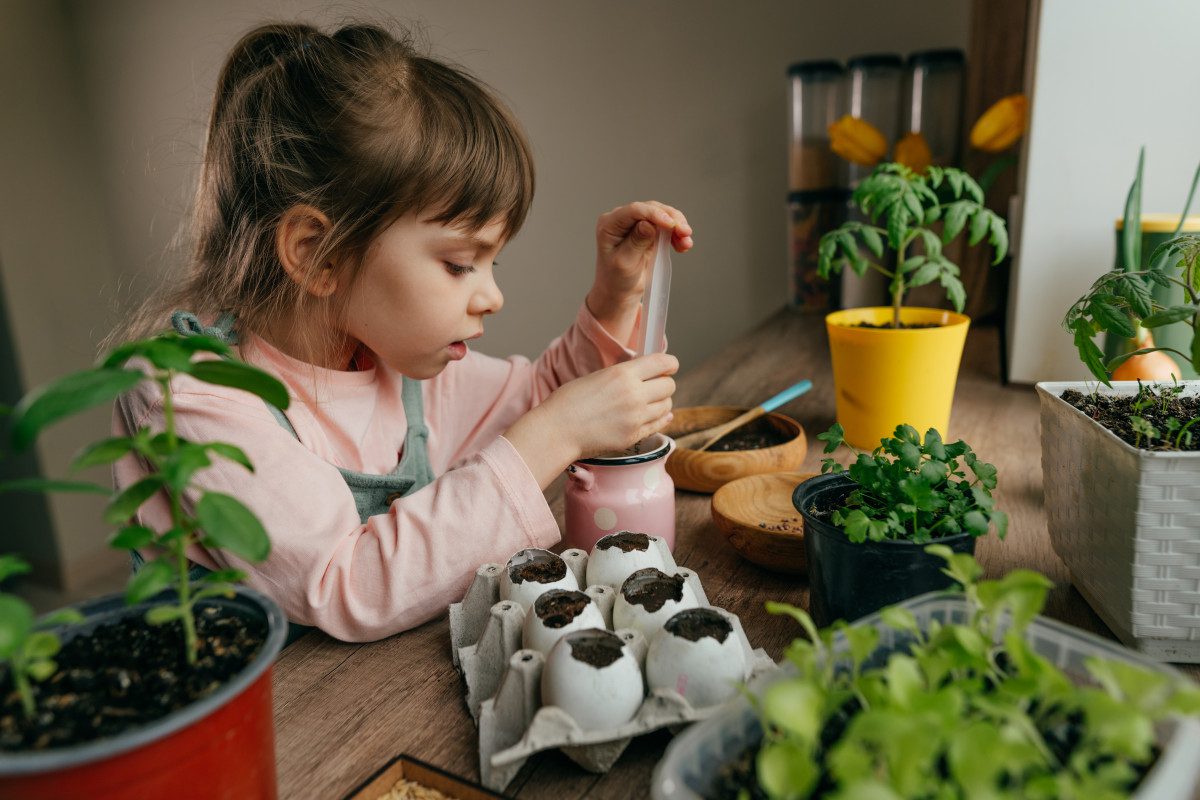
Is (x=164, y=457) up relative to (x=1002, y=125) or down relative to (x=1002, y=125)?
down

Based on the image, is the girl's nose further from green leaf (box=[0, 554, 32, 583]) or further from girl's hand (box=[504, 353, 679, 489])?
green leaf (box=[0, 554, 32, 583])

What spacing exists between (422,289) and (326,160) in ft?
0.53

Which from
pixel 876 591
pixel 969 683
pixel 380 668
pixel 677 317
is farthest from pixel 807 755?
pixel 677 317

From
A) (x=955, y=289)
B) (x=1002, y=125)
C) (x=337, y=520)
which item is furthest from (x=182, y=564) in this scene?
(x=1002, y=125)

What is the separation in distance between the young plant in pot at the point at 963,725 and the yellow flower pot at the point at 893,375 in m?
0.56

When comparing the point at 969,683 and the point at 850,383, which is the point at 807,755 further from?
the point at 850,383

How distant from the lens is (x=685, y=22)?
2.03 meters

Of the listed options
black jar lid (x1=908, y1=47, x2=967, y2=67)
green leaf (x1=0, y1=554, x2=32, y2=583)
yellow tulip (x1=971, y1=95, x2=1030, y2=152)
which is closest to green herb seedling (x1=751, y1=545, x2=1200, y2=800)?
green leaf (x1=0, y1=554, x2=32, y2=583)

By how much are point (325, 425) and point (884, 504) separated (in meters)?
0.62

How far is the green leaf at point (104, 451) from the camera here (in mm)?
370

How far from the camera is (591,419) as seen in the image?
80 centimetres

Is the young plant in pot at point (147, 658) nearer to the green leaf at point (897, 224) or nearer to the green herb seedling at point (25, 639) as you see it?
the green herb seedling at point (25, 639)

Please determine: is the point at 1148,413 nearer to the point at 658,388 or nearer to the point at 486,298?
the point at 658,388

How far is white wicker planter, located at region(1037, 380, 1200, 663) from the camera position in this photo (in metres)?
0.53
